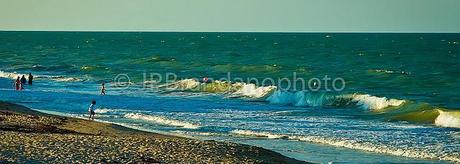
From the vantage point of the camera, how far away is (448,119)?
31.4m

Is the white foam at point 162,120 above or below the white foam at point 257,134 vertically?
above

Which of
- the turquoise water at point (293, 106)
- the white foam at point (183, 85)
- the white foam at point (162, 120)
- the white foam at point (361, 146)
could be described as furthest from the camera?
the white foam at point (183, 85)

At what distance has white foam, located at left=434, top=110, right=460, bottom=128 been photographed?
1202 inches

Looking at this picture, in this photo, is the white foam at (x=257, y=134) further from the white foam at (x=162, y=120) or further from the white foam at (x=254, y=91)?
the white foam at (x=254, y=91)

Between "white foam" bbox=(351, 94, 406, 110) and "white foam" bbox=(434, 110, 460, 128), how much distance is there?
5469 millimetres

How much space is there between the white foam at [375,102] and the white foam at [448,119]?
547 centimetres

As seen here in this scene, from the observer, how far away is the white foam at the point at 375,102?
1510 inches

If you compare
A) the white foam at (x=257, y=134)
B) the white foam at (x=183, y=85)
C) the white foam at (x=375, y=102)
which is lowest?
the white foam at (x=257, y=134)

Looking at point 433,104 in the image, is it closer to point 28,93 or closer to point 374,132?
point 374,132

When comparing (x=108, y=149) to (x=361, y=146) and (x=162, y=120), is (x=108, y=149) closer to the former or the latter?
(x=361, y=146)

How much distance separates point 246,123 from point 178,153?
11726mm

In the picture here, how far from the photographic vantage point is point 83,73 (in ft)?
230

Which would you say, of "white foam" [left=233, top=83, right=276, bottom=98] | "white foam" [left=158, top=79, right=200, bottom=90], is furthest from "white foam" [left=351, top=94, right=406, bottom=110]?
"white foam" [left=158, top=79, right=200, bottom=90]

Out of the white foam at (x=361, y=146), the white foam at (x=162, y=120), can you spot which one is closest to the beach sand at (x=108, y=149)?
the white foam at (x=361, y=146)
